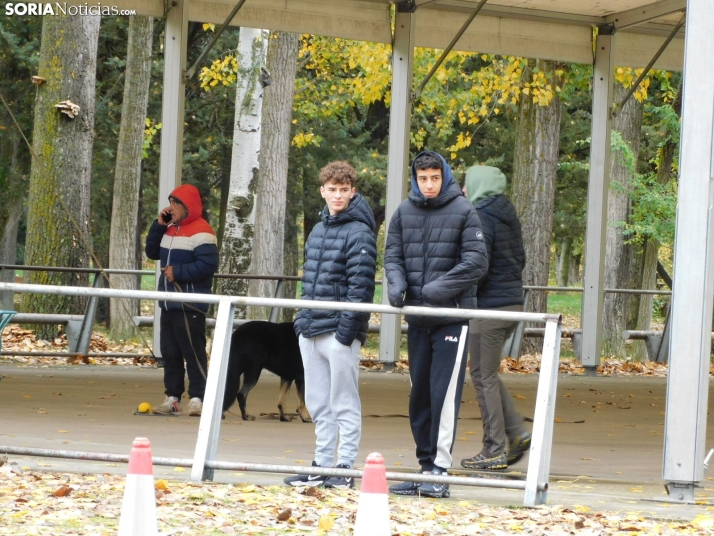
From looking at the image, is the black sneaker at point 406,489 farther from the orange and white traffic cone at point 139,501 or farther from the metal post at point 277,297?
the metal post at point 277,297

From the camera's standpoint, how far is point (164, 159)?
1342cm

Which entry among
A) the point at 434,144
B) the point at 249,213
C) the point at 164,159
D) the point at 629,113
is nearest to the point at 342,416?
the point at 164,159

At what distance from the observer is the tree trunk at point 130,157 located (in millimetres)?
22750

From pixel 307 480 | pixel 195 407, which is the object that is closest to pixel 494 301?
pixel 307 480

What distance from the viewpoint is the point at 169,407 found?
10.0 metres

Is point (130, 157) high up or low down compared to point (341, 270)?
up

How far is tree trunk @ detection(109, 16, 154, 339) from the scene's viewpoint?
22750 mm

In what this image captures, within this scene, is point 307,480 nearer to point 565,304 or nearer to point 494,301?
point 494,301

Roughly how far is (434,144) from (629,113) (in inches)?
373

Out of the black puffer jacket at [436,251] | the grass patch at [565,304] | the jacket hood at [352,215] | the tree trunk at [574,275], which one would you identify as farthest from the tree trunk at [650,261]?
the tree trunk at [574,275]

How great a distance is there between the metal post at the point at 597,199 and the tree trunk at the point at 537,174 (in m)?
3.51

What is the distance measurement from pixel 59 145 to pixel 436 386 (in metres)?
11.6

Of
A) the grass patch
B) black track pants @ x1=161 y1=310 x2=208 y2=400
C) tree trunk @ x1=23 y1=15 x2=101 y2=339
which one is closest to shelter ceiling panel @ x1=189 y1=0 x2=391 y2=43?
tree trunk @ x1=23 y1=15 x2=101 y2=339

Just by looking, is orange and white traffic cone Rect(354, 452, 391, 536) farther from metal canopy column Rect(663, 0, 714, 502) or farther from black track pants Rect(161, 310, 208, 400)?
black track pants Rect(161, 310, 208, 400)
